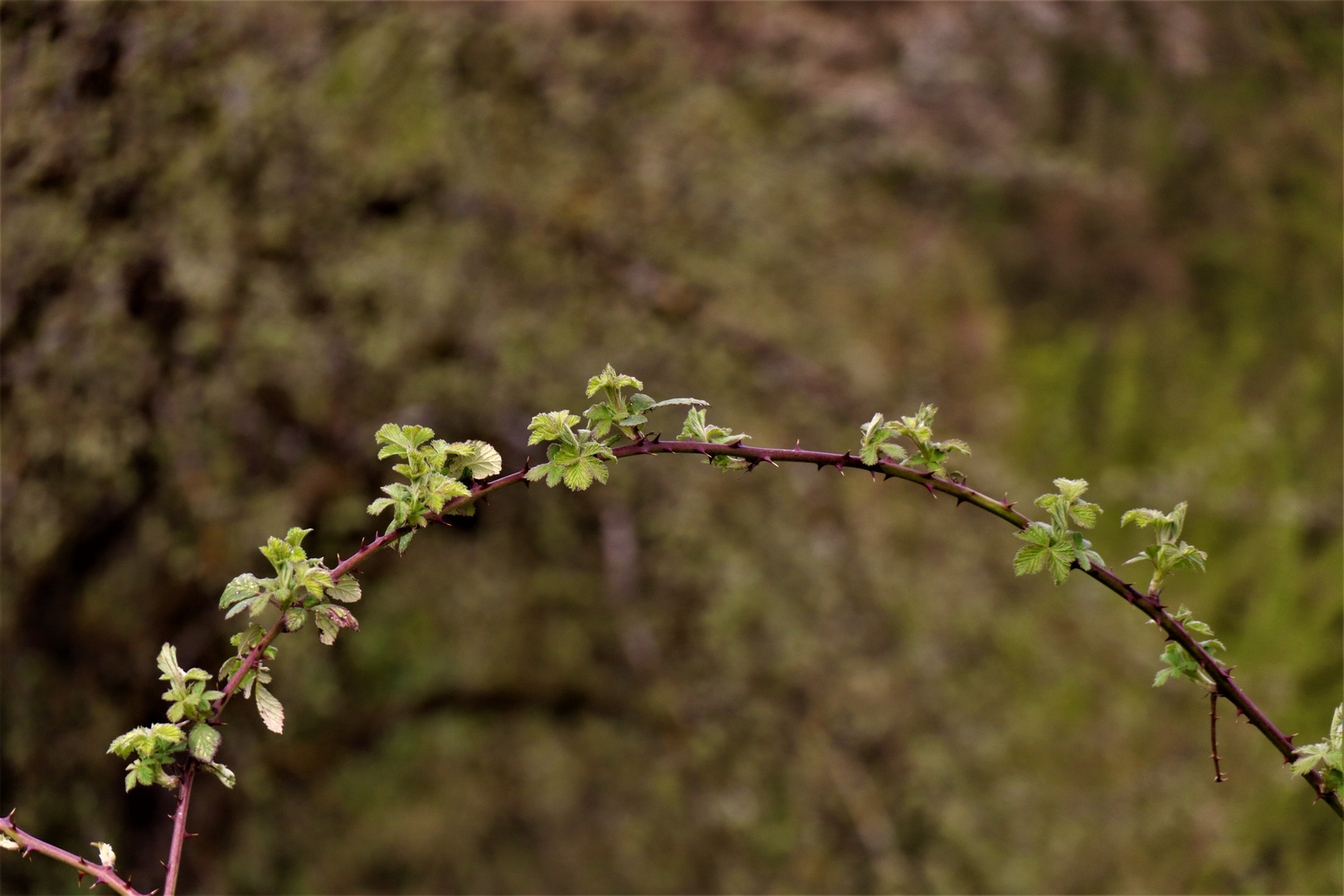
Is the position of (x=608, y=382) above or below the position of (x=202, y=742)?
above

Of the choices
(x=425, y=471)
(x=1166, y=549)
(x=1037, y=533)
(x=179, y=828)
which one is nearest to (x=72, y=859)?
(x=179, y=828)

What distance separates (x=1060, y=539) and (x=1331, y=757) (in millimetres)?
283

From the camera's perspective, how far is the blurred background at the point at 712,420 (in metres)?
2.30

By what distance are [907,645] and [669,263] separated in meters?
1.22

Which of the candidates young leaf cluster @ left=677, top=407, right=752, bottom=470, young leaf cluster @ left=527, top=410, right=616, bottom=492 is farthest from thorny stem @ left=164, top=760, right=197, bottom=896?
young leaf cluster @ left=677, top=407, right=752, bottom=470

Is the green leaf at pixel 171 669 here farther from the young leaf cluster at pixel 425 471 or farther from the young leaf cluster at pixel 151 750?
the young leaf cluster at pixel 425 471

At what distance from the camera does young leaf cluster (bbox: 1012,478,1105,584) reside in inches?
34.9

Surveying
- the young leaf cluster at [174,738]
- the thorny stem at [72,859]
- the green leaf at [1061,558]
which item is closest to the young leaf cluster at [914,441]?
the green leaf at [1061,558]

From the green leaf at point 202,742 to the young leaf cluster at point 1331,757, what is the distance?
91 cm

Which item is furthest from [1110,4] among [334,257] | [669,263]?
[334,257]

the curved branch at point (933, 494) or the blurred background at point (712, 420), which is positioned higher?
the blurred background at point (712, 420)

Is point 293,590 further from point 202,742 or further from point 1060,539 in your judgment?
point 1060,539

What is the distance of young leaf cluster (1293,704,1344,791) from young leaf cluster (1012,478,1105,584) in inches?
8.9

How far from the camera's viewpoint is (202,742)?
0.86 metres
